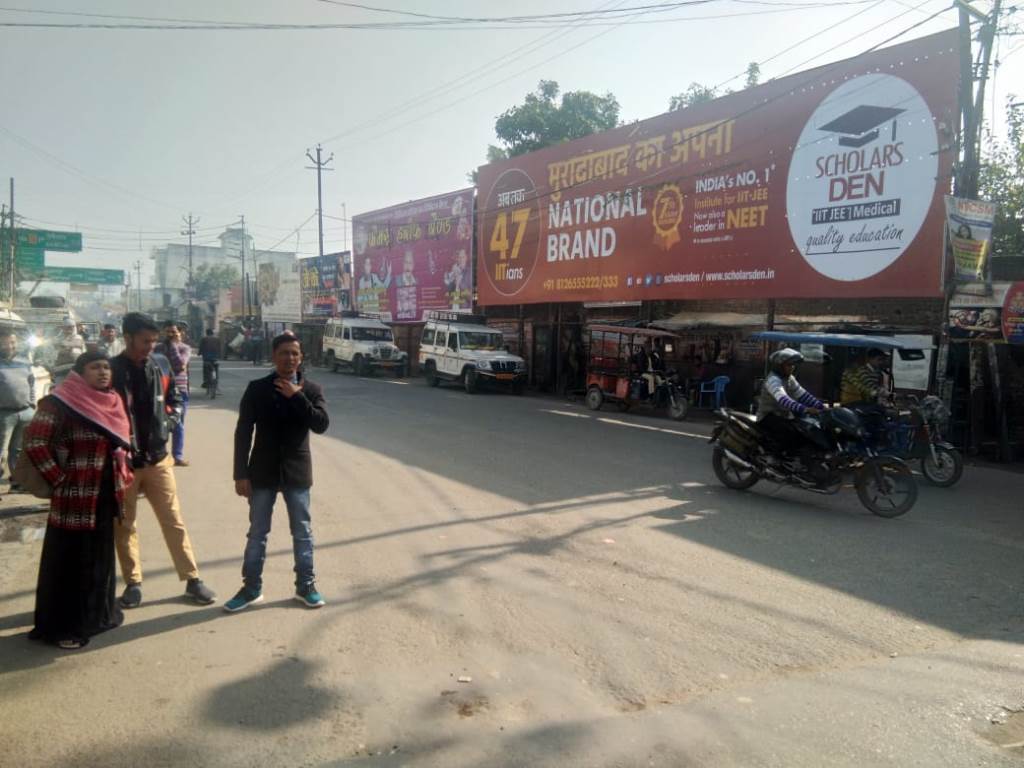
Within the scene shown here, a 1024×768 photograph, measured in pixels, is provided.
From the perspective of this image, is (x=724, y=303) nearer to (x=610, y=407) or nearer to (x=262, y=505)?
(x=610, y=407)

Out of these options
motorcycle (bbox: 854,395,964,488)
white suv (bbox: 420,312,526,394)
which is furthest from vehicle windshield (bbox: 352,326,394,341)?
motorcycle (bbox: 854,395,964,488)

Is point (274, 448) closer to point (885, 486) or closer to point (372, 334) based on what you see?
point (885, 486)

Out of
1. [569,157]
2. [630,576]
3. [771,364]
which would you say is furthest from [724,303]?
[630,576]

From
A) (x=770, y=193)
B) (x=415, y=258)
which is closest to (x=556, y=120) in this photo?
(x=415, y=258)

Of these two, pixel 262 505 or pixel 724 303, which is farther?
pixel 724 303

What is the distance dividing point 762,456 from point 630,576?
3.51m

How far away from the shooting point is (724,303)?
18.6 m

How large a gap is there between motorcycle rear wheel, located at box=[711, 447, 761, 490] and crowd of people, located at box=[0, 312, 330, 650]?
18.0ft

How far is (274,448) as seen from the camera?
4.50 meters

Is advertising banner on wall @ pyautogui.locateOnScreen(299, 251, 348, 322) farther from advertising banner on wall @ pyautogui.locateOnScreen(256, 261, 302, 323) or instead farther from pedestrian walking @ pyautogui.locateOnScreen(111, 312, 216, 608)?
pedestrian walking @ pyautogui.locateOnScreen(111, 312, 216, 608)

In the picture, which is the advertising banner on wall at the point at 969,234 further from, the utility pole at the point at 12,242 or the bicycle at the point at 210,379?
the utility pole at the point at 12,242

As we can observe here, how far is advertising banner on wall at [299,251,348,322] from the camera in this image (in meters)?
39.7

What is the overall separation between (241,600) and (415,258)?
28174 millimetres

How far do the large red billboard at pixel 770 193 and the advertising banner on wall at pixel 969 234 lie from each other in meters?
2.12
